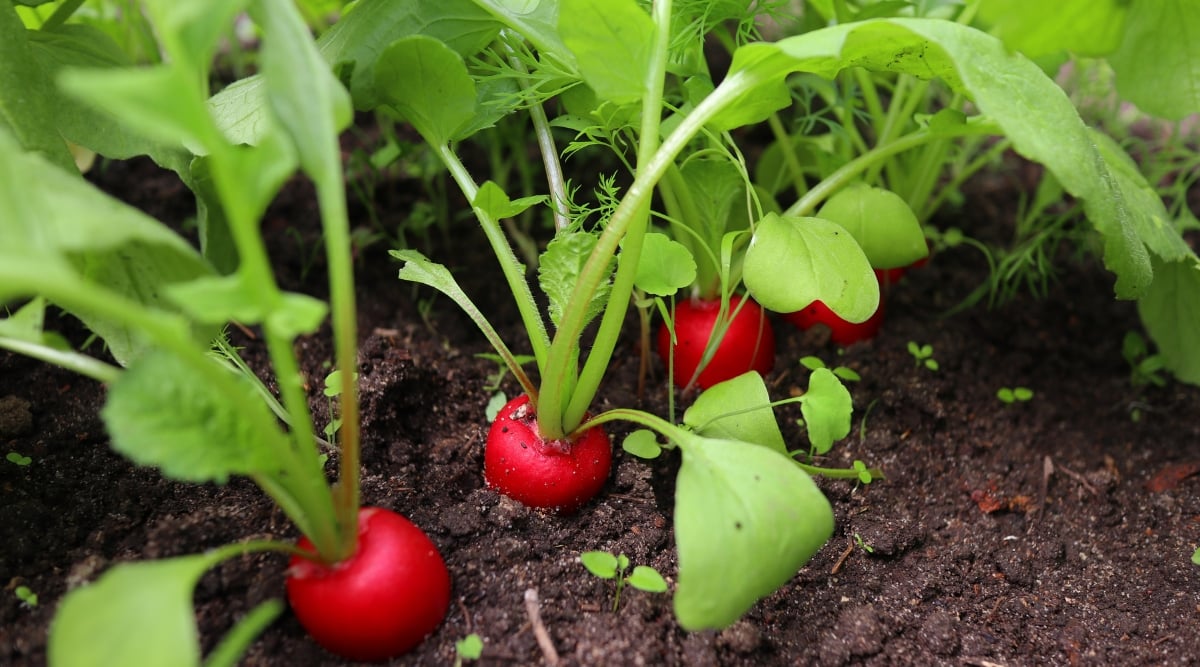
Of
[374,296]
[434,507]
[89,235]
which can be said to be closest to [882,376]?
[434,507]

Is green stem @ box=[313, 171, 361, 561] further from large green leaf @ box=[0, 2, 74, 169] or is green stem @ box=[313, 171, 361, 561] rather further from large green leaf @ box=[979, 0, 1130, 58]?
large green leaf @ box=[979, 0, 1130, 58]

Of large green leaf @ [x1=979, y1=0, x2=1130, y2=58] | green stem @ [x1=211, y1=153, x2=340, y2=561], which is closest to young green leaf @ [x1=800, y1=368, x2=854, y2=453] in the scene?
large green leaf @ [x1=979, y1=0, x2=1130, y2=58]

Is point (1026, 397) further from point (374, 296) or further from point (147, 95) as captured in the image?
point (147, 95)

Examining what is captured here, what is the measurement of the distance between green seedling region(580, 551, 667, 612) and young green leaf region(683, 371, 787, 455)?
0.18 m

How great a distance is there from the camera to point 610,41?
36.4 inches

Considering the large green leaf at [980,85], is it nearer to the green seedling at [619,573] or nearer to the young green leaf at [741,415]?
the young green leaf at [741,415]

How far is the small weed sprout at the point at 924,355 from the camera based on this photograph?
135 centimetres

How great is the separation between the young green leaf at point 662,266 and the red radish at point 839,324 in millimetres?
370

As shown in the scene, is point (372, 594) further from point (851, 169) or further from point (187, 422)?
point (851, 169)

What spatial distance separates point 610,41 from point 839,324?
25.4 inches

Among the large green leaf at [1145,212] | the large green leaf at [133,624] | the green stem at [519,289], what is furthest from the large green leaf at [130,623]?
the large green leaf at [1145,212]

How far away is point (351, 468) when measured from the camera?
2.68 ft

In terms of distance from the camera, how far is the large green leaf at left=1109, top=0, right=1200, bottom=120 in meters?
1.17

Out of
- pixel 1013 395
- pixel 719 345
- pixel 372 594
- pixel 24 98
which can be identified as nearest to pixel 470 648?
pixel 372 594
